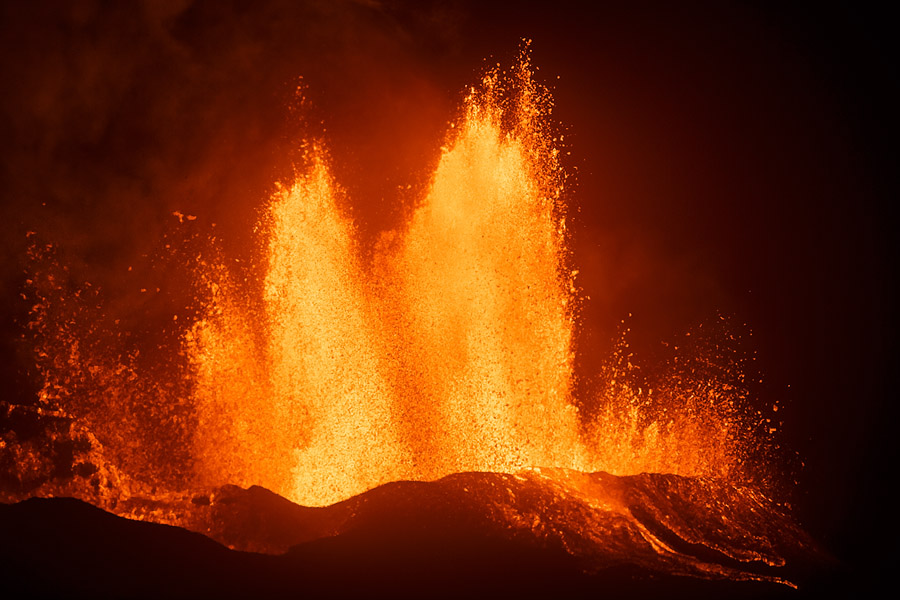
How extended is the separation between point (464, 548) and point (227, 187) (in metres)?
12.5

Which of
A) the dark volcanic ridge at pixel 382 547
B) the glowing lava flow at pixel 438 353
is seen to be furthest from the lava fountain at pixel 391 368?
the dark volcanic ridge at pixel 382 547

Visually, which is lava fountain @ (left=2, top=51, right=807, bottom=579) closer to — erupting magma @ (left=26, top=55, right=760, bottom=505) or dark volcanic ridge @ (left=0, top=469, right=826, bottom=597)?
erupting magma @ (left=26, top=55, right=760, bottom=505)

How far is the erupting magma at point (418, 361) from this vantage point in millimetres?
19953

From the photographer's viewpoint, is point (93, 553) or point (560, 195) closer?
point (93, 553)

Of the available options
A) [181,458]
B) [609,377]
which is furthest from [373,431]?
[609,377]

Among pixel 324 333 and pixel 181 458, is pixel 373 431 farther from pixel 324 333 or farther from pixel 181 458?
pixel 181 458

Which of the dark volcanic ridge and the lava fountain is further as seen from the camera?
the lava fountain

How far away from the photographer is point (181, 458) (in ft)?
66.4

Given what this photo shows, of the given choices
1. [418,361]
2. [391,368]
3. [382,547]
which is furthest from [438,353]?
[382,547]

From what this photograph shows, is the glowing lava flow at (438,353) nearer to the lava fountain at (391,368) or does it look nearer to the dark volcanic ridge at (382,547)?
the lava fountain at (391,368)

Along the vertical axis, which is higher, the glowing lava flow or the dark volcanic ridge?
the glowing lava flow

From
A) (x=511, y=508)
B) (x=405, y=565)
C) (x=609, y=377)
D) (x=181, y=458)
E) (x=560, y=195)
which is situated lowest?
(x=405, y=565)

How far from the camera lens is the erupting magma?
65.5ft

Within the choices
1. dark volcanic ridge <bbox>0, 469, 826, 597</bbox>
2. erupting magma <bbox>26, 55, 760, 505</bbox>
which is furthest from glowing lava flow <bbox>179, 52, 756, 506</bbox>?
dark volcanic ridge <bbox>0, 469, 826, 597</bbox>
